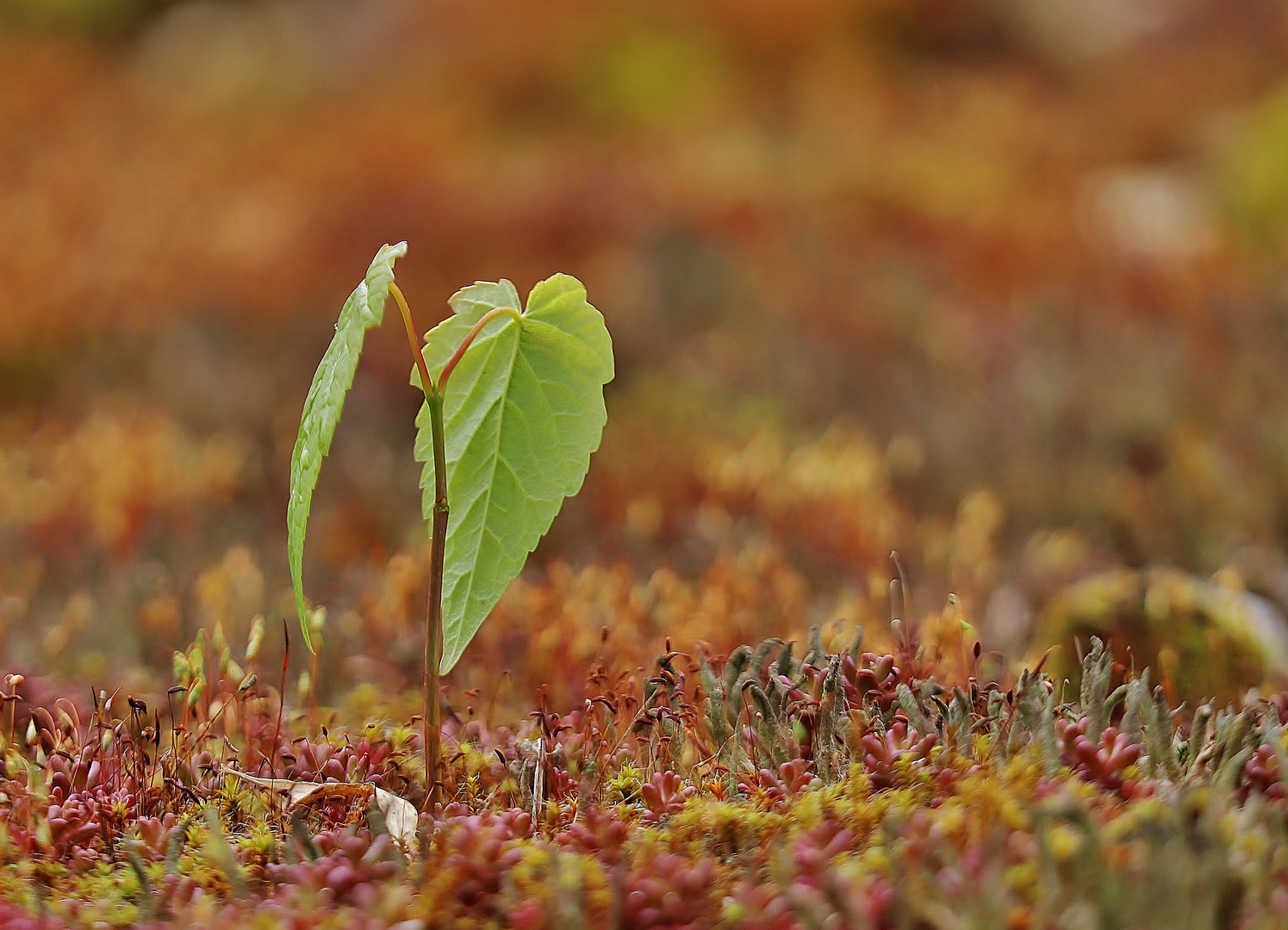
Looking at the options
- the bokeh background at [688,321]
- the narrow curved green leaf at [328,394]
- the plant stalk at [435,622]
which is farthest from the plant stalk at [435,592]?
the bokeh background at [688,321]

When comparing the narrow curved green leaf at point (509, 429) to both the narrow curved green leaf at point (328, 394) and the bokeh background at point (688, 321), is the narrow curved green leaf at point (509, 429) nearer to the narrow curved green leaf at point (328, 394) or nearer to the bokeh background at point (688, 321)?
the narrow curved green leaf at point (328, 394)

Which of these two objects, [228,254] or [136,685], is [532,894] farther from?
[228,254]

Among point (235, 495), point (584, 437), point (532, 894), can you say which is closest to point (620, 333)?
point (235, 495)

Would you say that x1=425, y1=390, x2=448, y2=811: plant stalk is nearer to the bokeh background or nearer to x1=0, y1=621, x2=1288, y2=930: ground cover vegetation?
x1=0, y1=621, x2=1288, y2=930: ground cover vegetation

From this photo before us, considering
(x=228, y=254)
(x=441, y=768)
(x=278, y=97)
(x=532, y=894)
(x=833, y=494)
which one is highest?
(x=278, y=97)

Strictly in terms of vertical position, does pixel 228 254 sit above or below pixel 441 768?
above

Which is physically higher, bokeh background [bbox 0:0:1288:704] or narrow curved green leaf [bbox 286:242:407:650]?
bokeh background [bbox 0:0:1288:704]

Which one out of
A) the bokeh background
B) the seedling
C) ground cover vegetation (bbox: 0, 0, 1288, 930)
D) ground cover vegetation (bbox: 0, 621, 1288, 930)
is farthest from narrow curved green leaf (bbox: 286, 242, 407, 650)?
the bokeh background
